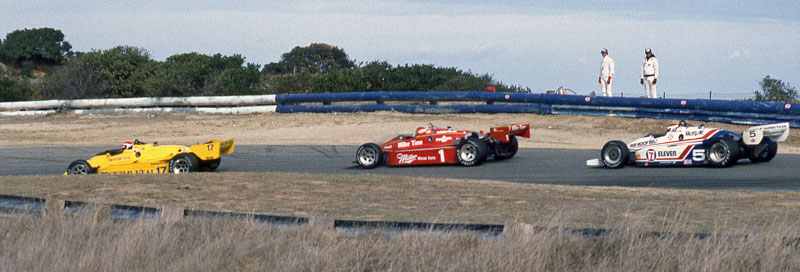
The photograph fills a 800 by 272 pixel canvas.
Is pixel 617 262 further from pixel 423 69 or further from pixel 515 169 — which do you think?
pixel 423 69

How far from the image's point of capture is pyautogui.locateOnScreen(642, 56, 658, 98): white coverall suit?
24266 mm

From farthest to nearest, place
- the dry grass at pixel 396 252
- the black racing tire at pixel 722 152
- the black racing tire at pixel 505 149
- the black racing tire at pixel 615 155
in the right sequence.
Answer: the black racing tire at pixel 505 149, the black racing tire at pixel 615 155, the black racing tire at pixel 722 152, the dry grass at pixel 396 252

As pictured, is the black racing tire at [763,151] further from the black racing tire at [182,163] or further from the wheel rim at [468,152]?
the black racing tire at [182,163]

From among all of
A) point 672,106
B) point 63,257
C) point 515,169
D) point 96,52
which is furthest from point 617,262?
point 96,52

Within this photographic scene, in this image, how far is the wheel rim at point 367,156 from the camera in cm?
1646

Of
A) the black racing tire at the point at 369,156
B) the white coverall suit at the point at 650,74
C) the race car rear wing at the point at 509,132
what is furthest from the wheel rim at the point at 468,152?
the white coverall suit at the point at 650,74

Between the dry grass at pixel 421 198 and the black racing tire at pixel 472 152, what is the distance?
288cm

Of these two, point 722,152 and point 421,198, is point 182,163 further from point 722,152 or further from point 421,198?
point 722,152

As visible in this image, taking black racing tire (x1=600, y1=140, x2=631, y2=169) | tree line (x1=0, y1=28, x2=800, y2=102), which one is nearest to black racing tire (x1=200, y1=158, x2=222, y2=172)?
black racing tire (x1=600, y1=140, x2=631, y2=169)

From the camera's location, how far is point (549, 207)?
31.1ft

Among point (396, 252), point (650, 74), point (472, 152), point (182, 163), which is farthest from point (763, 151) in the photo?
point (396, 252)

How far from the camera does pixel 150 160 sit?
1517cm

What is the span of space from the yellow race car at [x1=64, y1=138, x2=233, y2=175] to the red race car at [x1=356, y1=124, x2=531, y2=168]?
3199 millimetres

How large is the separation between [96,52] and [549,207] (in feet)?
138
